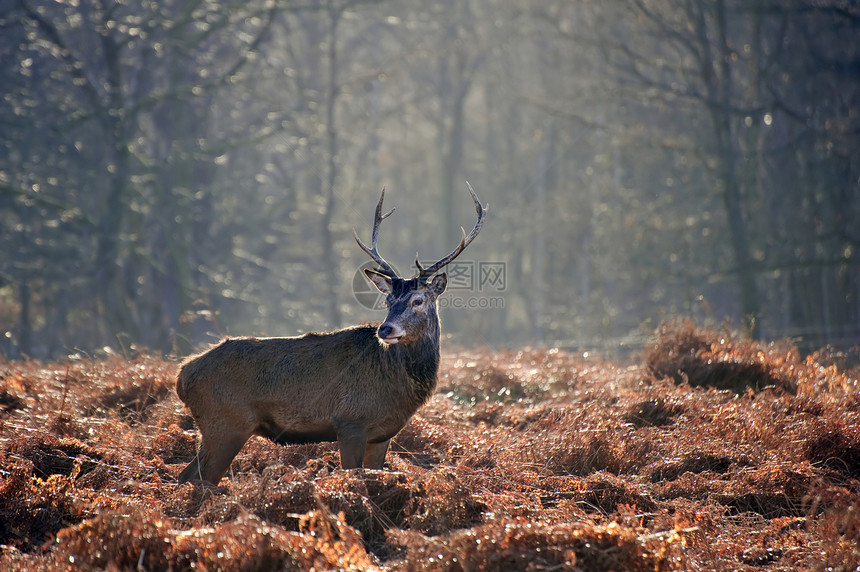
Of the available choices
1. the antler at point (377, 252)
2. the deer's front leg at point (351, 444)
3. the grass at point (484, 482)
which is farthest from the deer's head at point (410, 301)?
the grass at point (484, 482)

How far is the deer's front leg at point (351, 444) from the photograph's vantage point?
256 inches

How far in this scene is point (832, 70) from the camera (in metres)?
19.0

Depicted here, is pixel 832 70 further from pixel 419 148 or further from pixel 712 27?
pixel 419 148

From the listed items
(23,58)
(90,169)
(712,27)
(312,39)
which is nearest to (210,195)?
(90,169)

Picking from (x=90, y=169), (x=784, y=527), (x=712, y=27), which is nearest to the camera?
(x=784, y=527)

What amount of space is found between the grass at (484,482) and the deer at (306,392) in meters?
0.31

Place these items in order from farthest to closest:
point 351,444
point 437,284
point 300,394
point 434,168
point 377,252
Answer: point 434,168, point 377,252, point 437,284, point 300,394, point 351,444

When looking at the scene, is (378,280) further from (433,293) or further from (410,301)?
(410,301)

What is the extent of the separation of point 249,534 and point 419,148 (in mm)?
39096

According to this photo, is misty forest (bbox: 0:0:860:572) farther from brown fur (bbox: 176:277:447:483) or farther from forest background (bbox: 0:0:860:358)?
forest background (bbox: 0:0:860:358)

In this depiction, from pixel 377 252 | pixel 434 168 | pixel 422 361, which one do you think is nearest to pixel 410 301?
pixel 422 361

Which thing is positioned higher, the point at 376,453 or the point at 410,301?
the point at 410,301

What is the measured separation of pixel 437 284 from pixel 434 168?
3569 cm

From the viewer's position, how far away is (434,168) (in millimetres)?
42750
